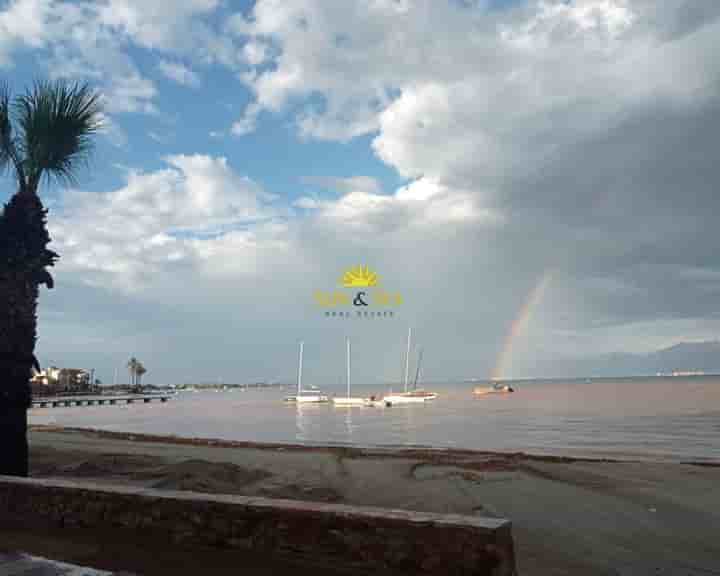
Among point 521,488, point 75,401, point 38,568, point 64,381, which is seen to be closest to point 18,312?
point 38,568

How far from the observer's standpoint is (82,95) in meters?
10.0

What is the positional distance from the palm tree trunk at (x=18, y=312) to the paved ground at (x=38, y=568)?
4.39 metres

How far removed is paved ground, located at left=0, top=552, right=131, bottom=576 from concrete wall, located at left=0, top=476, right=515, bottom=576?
893mm

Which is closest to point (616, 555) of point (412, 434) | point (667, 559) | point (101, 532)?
point (667, 559)

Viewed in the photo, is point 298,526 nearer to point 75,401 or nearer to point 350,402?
point 350,402

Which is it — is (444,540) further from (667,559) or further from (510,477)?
(510,477)

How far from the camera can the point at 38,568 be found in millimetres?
5121

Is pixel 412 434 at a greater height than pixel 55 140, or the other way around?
pixel 55 140

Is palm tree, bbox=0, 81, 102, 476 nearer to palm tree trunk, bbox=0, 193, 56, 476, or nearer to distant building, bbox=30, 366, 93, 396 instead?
palm tree trunk, bbox=0, 193, 56, 476

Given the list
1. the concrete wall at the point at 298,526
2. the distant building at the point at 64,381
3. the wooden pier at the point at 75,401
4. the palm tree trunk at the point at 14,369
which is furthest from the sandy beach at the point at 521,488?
the distant building at the point at 64,381

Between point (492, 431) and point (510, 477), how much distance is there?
69.1 feet

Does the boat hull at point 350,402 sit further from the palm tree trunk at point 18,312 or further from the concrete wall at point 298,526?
the concrete wall at point 298,526

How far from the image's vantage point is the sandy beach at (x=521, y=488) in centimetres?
719

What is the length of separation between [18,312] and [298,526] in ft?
22.3
